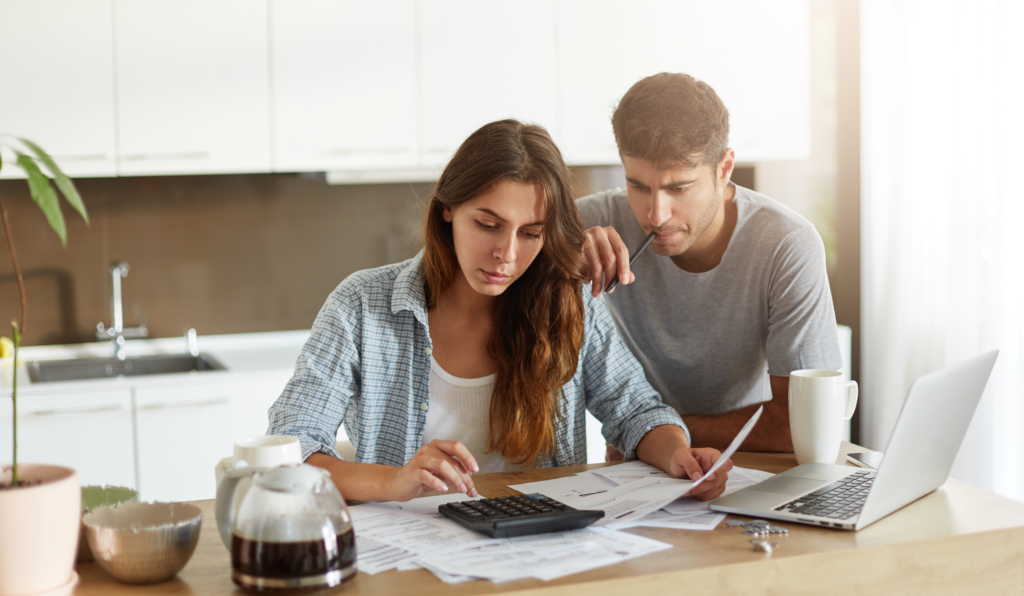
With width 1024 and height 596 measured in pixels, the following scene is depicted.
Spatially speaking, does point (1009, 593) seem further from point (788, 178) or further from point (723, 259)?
point (788, 178)

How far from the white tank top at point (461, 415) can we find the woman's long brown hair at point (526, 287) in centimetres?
2

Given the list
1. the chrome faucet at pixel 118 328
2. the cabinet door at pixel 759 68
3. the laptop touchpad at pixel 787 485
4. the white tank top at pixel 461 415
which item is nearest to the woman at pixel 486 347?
the white tank top at pixel 461 415

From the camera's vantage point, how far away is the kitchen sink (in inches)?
108

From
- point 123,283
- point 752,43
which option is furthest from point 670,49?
point 123,283

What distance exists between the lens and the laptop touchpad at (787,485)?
1213mm

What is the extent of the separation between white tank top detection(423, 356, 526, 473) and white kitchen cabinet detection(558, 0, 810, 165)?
5.41 feet

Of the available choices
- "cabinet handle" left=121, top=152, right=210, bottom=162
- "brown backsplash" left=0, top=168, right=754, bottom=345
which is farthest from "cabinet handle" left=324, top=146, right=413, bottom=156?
"cabinet handle" left=121, top=152, right=210, bottom=162

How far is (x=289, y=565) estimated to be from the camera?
0.85 meters

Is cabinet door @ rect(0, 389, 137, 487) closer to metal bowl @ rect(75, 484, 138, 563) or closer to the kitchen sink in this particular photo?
the kitchen sink

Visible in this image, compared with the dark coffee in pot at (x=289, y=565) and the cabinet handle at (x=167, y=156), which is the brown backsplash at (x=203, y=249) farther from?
the dark coffee in pot at (x=289, y=565)

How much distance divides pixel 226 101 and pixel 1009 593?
2.45 meters

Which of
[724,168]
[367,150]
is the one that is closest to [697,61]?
[367,150]

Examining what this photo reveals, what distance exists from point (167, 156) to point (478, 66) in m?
1.05

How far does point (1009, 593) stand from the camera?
3.58 ft
